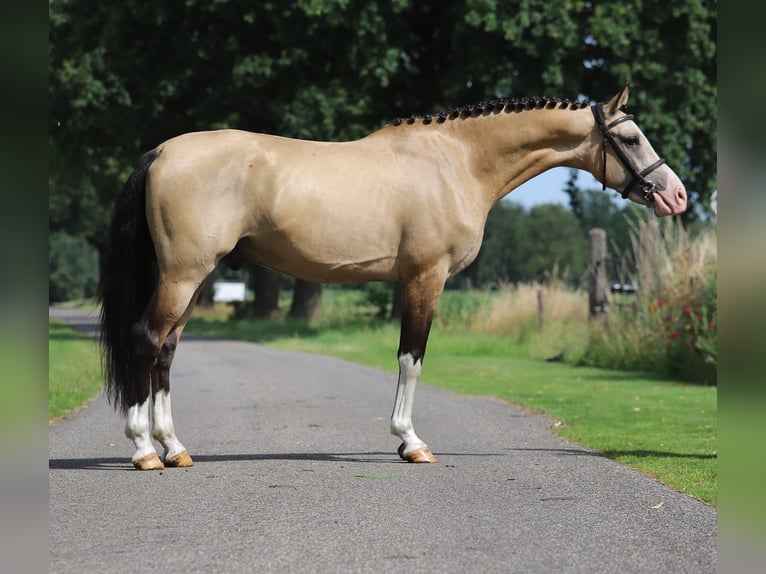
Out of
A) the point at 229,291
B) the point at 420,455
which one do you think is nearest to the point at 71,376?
the point at 420,455

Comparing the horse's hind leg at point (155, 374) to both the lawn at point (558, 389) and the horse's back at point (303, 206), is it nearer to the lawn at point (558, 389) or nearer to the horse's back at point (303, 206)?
the horse's back at point (303, 206)

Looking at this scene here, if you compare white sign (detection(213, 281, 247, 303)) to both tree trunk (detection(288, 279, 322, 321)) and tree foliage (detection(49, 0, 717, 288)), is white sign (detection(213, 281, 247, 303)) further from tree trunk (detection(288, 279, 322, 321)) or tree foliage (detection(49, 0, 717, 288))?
tree foliage (detection(49, 0, 717, 288))

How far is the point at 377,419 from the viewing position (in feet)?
31.3

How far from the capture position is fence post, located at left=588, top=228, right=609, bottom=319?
18.1 meters

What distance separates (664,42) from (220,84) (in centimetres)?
1121

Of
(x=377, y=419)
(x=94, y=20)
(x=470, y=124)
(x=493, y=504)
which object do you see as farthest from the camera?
(x=94, y=20)

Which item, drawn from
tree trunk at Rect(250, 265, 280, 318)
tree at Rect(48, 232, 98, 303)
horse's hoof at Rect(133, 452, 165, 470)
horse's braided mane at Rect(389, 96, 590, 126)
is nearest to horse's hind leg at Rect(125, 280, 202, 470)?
horse's hoof at Rect(133, 452, 165, 470)

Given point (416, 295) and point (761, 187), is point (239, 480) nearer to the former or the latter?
point (416, 295)

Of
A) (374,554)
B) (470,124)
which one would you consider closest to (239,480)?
(374,554)

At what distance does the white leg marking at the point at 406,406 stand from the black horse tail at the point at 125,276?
187 centimetres

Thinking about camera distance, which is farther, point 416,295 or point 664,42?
point 664,42

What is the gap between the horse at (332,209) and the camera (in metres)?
6.59

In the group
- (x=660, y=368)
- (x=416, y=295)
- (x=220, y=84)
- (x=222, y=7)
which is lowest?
(x=660, y=368)

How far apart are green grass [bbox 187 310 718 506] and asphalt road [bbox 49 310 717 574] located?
1.22 ft
